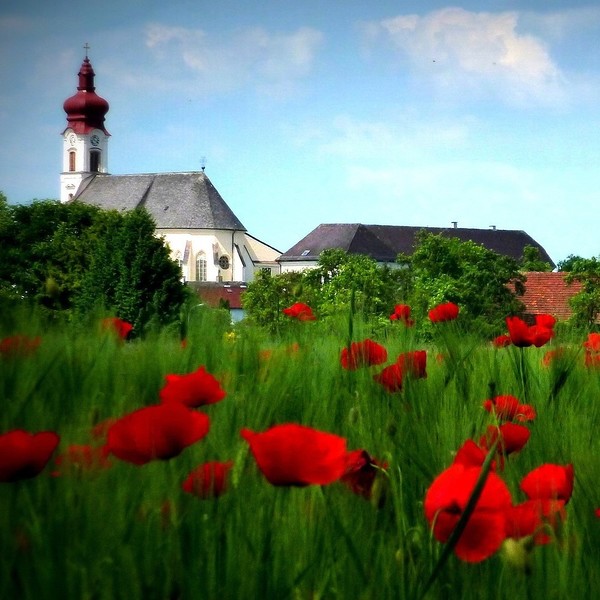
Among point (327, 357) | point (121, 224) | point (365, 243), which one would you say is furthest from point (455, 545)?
point (365, 243)

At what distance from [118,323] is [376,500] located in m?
1.05

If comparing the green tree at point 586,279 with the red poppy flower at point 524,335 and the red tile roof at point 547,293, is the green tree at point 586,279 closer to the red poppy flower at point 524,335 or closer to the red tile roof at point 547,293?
the red tile roof at point 547,293

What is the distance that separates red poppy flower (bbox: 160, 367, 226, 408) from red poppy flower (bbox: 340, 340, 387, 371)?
1.79ft

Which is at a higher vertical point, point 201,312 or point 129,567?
point 201,312

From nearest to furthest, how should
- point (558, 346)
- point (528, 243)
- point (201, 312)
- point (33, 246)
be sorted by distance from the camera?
point (558, 346) → point (201, 312) → point (33, 246) → point (528, 243)

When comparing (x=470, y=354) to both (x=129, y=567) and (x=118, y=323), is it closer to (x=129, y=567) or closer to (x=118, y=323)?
(x=118, y=323)

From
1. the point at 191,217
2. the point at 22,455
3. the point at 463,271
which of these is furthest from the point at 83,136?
the point at 22,455

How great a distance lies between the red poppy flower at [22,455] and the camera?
2.60 ft

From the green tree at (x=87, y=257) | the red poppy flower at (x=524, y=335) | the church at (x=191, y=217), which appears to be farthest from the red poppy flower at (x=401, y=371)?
the church at (x=191, y=217)

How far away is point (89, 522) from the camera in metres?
0.78

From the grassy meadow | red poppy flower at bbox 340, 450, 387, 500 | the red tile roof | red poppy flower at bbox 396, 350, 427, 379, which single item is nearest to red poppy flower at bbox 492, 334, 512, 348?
the grassy meadow

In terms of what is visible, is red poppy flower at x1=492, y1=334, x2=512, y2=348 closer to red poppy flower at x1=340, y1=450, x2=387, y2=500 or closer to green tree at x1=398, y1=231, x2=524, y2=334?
Result: red poppy flower at x1=340, y1=450, x2=387, y2=500

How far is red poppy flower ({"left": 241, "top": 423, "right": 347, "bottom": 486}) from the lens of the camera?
782 mm

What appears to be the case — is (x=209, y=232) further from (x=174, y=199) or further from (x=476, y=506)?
(x=476, y=506)
